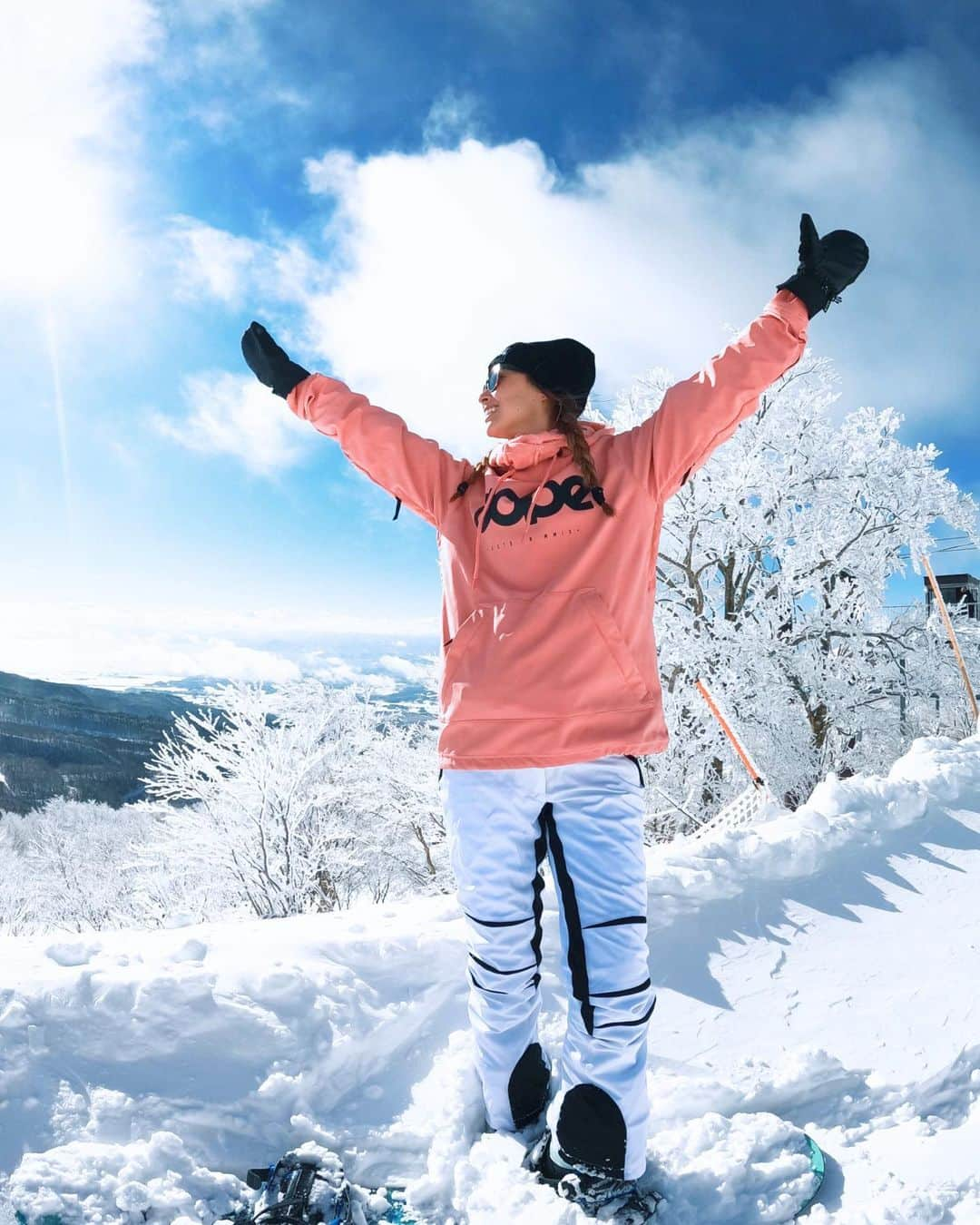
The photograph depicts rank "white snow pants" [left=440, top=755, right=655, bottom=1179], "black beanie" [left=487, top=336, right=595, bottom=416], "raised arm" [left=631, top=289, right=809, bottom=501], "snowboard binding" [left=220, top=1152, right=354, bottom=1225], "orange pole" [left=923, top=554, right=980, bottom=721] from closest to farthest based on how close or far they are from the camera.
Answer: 1. "snowboard binding" [left=220, top=1152, right=354, bottom=1225]
2. "white snow pants" [left=440, top=755, right=655, bottom=1179]
3. "raised arm" [left=631, top=289, right=809, bottom=501]
4. "black beanie" [left=487, top=336, right=595, bottom=416]
5. "orange pole" [left=923, top=554, right=980, bottom=721]

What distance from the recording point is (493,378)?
210 cm

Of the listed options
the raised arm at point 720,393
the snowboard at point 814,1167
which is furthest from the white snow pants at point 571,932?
the raised arm at point 720,393

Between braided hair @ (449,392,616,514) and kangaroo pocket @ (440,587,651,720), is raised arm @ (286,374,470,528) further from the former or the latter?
kangaroo pocket @ (440,587,651,720)

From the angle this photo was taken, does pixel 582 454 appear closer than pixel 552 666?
No

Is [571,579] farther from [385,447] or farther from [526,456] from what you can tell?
[385,447]

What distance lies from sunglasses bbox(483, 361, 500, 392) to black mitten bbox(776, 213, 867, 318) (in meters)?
0.78

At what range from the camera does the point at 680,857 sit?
3559 millimetres

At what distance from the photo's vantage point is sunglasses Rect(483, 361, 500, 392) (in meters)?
2.08

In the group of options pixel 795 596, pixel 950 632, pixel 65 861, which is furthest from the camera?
pixel 65 861

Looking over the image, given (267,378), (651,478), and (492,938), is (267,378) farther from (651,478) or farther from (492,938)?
(492,938)

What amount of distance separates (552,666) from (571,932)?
0.66m

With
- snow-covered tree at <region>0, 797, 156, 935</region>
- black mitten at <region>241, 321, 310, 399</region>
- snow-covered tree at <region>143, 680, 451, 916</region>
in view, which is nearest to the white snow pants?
black mitten at <region>241, 321, 310, 399</region>

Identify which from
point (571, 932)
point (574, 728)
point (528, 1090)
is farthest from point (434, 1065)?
point (574, 728)

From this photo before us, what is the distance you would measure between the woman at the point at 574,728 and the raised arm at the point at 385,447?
0.65ft
